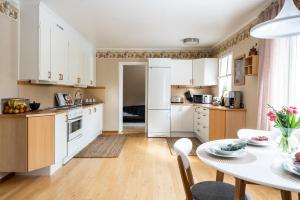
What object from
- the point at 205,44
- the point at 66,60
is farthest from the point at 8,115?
the point at 205,44

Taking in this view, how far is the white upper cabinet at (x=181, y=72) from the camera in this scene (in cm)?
602

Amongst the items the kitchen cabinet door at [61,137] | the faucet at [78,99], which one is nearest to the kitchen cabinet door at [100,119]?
the faucet at [78,99]

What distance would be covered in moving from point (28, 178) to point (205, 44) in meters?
4.91

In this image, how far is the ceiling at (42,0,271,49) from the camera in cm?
320

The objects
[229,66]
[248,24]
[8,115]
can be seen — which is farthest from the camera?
[229,66]

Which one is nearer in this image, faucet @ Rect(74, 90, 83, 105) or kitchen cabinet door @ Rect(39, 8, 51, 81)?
kitchen cabinet door @ Rect(39, 8, 51, 81)

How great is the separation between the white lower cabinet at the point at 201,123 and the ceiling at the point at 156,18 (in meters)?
1.70

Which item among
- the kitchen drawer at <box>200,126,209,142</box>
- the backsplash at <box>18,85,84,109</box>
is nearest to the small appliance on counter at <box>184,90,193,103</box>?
the kitchen drawer at <box>200,126,209,142</box>

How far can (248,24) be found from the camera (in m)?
3.98

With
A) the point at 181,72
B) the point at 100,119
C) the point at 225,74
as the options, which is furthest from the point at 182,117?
the point at 100,119

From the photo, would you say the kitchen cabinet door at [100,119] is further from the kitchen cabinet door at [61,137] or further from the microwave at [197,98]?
the microwave at [197,98]

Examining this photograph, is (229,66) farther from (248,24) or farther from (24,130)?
(24,130)

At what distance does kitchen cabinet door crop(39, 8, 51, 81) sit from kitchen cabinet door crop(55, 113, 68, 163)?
0.66 metres

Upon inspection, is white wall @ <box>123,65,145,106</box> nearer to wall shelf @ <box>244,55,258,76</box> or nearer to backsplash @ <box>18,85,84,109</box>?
backsplash @ <box>18,85,84,109</box>
